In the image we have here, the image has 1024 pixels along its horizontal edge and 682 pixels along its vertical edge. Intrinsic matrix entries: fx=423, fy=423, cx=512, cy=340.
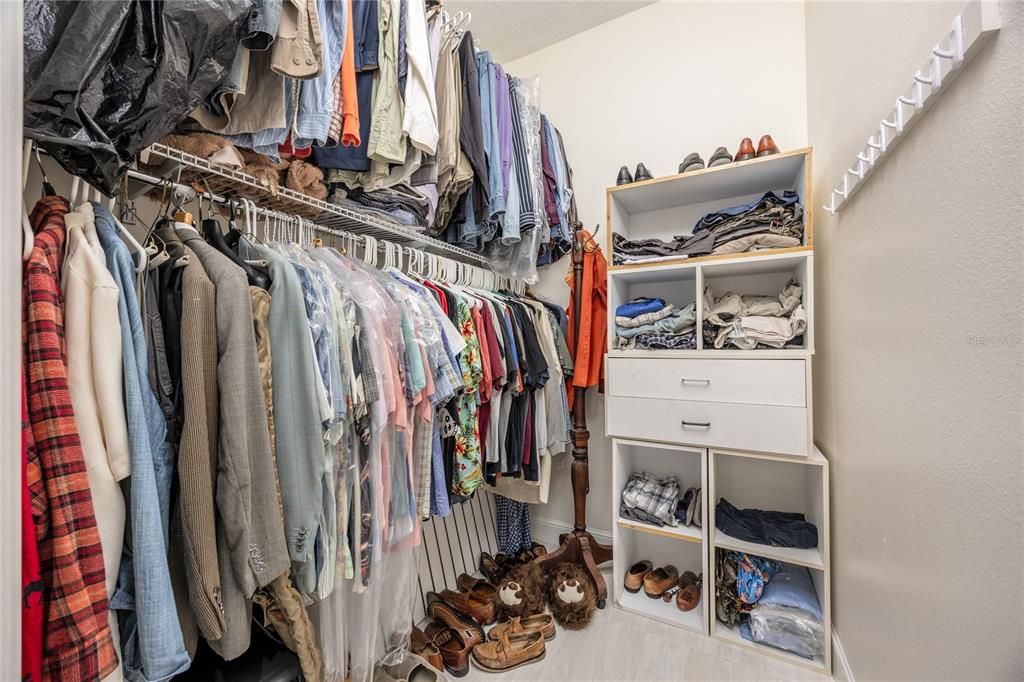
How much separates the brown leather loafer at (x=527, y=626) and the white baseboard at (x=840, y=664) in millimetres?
946

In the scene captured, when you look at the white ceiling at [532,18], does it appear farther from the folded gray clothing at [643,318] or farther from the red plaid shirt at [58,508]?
the red plaid shirt at [58,508]

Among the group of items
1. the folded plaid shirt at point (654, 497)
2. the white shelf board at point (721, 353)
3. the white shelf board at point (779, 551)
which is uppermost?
the white shelf board at point (721, 353)

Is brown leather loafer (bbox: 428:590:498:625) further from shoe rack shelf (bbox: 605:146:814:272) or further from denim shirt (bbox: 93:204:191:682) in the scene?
shoe rack shelf (bbox: 605:146:814:272)

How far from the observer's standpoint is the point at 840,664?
138 cm

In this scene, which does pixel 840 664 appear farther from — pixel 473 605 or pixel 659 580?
pixel 473 605

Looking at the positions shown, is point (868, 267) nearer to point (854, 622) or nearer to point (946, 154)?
point (946, 154)

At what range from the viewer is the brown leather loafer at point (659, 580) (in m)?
1.84

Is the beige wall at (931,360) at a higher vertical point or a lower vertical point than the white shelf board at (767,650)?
higher

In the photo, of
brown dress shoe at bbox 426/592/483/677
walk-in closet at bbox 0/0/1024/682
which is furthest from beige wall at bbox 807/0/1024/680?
brown dress shoe at bbox 426/592/483/677

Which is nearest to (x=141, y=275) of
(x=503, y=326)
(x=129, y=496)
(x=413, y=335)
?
(x=129, y=496)

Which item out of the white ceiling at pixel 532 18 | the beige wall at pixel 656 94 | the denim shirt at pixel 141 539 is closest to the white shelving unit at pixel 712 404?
the beige wall at pixel 656 94

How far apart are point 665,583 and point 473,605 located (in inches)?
33.5

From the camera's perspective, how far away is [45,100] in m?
0.59

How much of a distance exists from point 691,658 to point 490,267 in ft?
6.01
